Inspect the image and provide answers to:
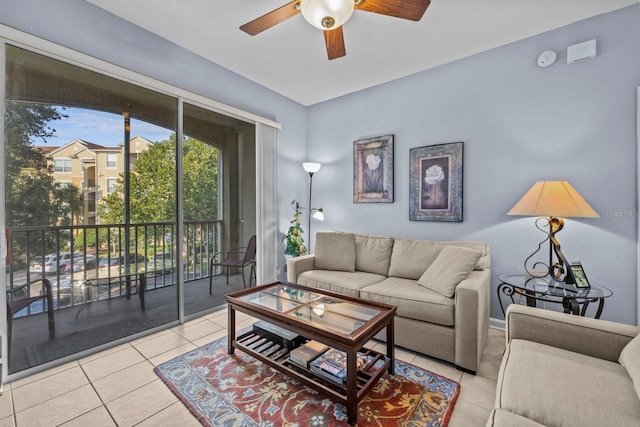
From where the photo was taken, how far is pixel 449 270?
2.21 meters

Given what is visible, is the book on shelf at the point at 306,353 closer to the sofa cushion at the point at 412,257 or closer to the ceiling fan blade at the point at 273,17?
the sofa cushion at the point at 412,257

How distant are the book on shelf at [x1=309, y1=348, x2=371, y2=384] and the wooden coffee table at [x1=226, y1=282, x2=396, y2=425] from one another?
0.11ft

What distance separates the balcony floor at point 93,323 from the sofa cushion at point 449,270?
7.69ft

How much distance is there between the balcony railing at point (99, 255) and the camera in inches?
76.0

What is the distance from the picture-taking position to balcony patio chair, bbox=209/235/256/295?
3.58 meters

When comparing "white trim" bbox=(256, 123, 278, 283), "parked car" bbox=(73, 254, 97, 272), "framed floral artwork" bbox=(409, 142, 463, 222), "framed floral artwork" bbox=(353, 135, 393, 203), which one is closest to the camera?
"parked car" bbox=(73, 254, 97, 272)

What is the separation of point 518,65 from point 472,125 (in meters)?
0.61

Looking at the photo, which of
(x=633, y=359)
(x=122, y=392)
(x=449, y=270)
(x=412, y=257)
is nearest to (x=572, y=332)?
(x=633, y=359)

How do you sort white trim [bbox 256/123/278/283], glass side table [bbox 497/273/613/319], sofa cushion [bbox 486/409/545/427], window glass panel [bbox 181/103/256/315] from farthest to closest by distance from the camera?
1. white trim [bbox 256/123/278/283]
2. window glass panel [bbox 181/103/256/315]
3. glass side table [bbox 497/273/613/319]
4. sofa cushion [bbox 486/409/545/427]

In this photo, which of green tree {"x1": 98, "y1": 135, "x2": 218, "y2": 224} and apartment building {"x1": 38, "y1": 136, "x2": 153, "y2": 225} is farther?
green tree {"x1": 98, "y1": 135, "x2": 218, "y2": 224}

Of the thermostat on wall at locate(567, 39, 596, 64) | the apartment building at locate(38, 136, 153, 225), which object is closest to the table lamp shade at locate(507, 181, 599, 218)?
the thermostat on wall at locate(567, 39, 596, 64)

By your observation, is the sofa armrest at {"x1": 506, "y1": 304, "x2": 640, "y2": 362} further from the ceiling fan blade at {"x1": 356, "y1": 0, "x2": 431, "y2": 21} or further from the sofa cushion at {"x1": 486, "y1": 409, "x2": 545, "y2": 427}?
the ceiling fan blade at {"x1": 356, "y1": 0, "x2": 431, "y2": 21}

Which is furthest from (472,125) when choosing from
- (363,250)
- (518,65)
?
(363,250)

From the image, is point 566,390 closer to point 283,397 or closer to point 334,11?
point 283,397
